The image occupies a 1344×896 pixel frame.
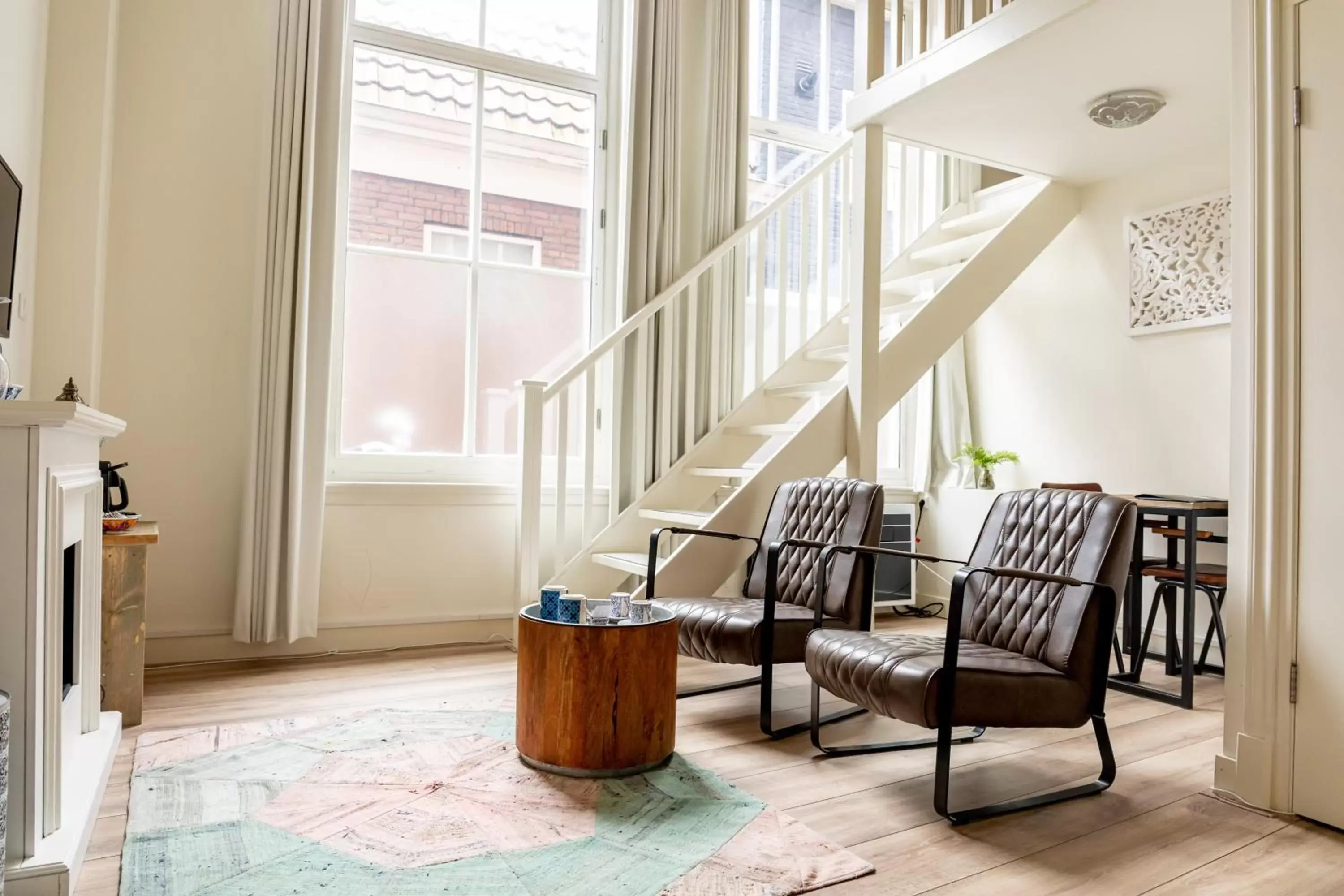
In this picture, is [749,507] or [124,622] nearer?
[124,622]

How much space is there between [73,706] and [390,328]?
216 centimetres

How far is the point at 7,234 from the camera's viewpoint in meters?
2.28

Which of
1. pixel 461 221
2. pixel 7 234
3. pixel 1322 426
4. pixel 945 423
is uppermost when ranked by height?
pixel 461 221

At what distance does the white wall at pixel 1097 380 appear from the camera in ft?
13.3

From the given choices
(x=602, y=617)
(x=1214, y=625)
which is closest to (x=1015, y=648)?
(x=602, y=617)

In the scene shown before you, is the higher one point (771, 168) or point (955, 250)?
point (771, 168)

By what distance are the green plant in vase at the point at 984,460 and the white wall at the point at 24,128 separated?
410 cm

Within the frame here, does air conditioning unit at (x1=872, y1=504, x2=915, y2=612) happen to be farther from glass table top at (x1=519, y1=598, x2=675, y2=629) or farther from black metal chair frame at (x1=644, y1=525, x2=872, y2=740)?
glass table top at (x1=519, y1=598, x2=675, y2=629)

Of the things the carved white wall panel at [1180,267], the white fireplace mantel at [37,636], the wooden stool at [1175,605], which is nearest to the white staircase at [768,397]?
the carved white wall panel at [1180,267]

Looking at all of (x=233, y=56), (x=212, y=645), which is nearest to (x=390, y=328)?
(x=233, y=56)

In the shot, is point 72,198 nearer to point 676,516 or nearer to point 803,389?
point 676,516

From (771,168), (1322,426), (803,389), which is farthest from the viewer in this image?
(771,168)

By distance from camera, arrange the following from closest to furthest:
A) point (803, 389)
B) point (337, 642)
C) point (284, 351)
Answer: point (284, 351) < point (337, 642) < point (803, 389)

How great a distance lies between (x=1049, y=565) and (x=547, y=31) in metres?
3.41
